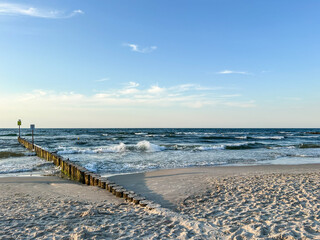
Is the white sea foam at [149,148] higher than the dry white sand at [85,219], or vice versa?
the dry white sand at [85,219]

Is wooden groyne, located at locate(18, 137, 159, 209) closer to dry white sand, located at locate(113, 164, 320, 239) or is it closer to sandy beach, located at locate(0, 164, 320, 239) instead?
sandy beach, located at locate(0, 164, 320, 239)

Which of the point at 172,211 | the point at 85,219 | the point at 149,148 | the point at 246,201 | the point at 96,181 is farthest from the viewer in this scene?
the point at 149,148

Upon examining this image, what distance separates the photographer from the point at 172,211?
18.6 ft

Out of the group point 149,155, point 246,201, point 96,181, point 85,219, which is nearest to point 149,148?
point 149,155

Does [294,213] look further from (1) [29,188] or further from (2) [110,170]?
(2) [110,170]

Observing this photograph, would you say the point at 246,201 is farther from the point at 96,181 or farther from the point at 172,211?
the point at 96,181

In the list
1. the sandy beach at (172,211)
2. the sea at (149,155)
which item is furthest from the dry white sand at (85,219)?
the sea at (149,155)

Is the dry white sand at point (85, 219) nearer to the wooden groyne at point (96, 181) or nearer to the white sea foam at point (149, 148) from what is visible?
the wooden groyne at point (96, 181)

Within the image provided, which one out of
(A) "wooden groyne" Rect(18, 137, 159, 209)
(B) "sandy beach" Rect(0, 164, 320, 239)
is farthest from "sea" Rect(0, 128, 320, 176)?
(B) "sandy beach" Rect(0, 164, 320, 239)

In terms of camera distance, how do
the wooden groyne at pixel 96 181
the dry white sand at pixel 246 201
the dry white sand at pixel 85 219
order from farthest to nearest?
the wooden groyne at pixel 96 181, the dry white sand at pixel 246 201, the dry white sand at pixel 85 219

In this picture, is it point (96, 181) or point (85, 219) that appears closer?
point (85, 219)

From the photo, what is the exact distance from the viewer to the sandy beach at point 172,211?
443 cm

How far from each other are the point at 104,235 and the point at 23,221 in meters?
1.77

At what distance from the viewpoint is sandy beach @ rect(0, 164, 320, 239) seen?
4.43 meters
